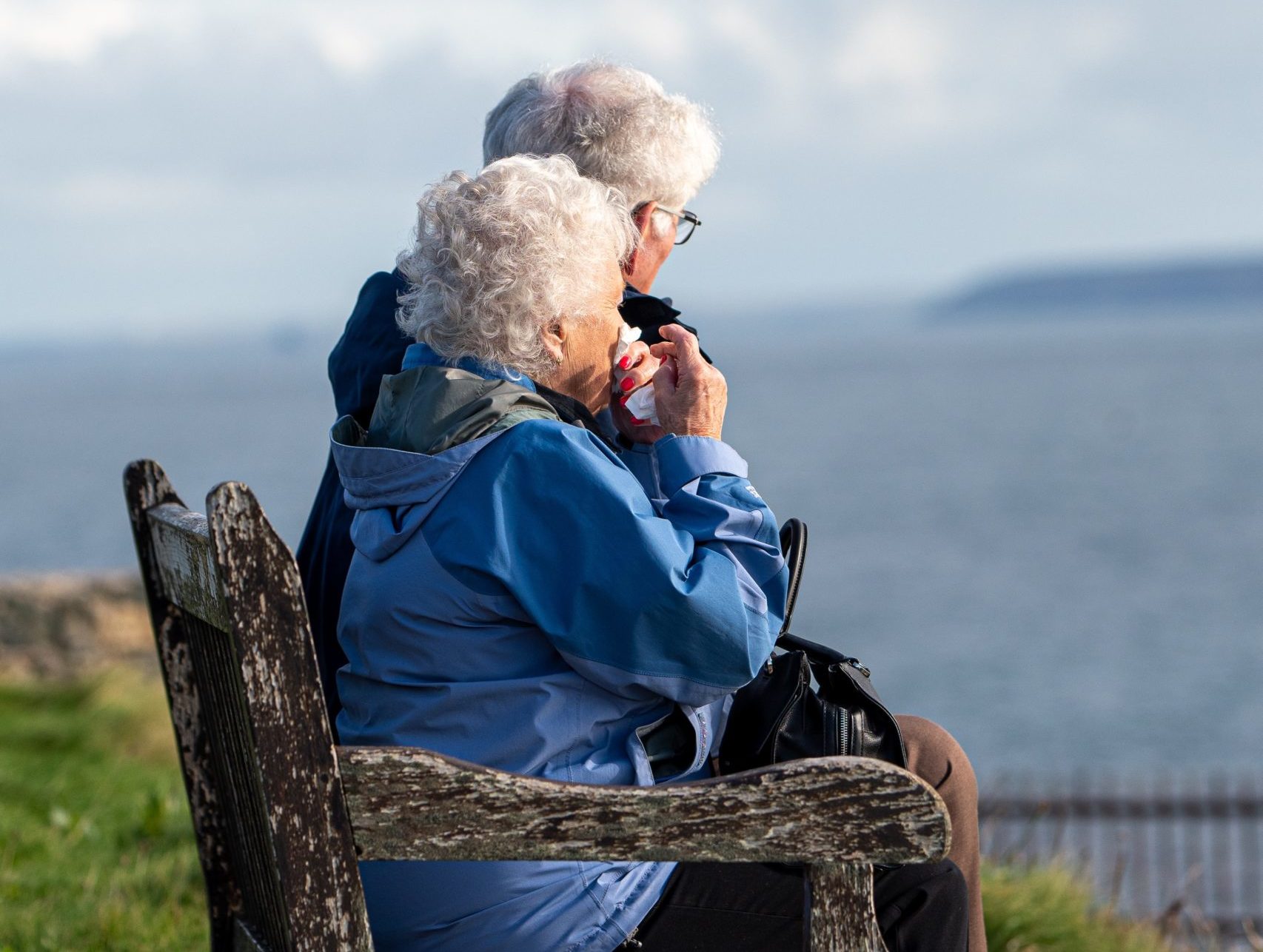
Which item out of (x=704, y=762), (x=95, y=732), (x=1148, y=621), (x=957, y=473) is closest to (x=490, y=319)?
(x=704, y=762)

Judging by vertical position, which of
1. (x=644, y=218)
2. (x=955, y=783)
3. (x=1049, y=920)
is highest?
(x=644, y=218)

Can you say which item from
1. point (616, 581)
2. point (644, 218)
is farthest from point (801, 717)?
point (644, 218)

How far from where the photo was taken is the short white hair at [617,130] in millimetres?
3029

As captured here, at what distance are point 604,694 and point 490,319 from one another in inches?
24.0

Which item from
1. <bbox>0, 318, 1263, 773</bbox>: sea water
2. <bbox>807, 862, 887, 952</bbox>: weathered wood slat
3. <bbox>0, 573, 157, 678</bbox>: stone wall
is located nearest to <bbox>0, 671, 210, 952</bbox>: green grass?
<bbox>0, 573, 157, 678</bbox>: stone wall

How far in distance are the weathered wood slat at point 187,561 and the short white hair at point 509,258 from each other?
0.49 metres

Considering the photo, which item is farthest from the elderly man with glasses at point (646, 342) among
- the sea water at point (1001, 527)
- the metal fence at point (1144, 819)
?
the sea water at point (1001, 527)

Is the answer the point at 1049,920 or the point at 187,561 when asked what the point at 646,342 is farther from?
the point at 1049,920

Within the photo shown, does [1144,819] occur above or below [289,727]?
below

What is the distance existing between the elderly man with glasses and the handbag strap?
0.24m

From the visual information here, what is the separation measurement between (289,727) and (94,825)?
419 centimetres

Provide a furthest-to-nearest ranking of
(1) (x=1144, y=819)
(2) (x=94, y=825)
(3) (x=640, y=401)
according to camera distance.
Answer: (1) (x=1144, y=819)
(2) (x=94, y=825)
(3) (x=640, y=401)

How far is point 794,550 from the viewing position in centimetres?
232

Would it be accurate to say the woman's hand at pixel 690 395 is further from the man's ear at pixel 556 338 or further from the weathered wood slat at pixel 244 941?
the weathered wood slat at pixel 244 941
